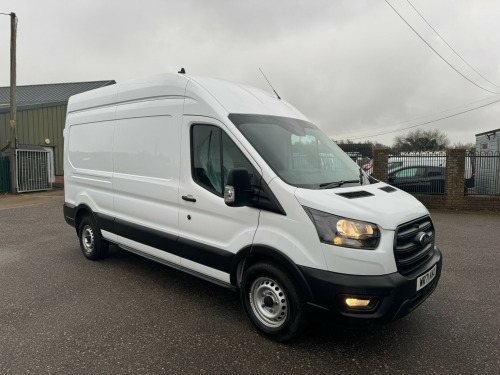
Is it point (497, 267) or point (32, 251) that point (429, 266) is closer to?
point (497, 267)

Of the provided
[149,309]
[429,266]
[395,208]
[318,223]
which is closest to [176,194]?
[149,309]

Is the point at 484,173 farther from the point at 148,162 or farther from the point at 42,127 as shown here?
the point at 42,127

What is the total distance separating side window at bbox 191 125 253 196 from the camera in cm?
345

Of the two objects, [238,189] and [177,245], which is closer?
[238,189]

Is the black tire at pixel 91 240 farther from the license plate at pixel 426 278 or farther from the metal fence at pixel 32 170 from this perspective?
the metal fence at pixel 32 170

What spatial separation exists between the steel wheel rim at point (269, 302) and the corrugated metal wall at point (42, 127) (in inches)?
791

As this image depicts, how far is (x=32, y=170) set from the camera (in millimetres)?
16906

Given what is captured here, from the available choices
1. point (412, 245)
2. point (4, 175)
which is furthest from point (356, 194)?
point (4, 175)

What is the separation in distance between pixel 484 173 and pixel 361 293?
37.8 feet

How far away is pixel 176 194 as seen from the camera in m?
3.96

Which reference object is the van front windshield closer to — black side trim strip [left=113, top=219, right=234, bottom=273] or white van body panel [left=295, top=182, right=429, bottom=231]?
white van body panel [left=295, top=182, right=429, bottom=231]

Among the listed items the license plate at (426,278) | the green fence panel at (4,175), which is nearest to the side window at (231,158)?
the license plate at (426,278)

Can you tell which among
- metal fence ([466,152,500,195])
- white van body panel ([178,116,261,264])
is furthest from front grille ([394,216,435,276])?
metal fence ([466,152,500,195])

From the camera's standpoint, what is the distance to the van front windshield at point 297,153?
3.31m
